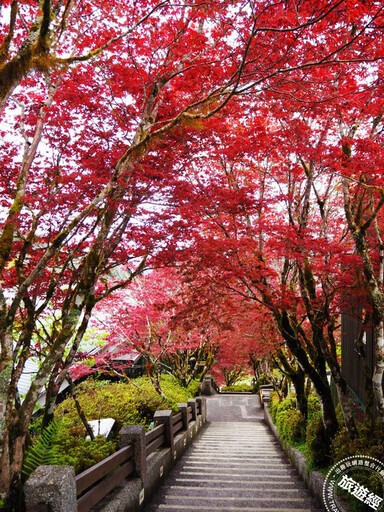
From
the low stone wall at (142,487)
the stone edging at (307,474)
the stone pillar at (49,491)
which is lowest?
the stone edging at (307,474)

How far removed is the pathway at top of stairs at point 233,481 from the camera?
603 centimetres

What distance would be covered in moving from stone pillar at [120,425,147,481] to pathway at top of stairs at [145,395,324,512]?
0.60 metres

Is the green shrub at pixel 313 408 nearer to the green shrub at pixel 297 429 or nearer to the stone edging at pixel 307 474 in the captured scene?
the green shrub at pixel 297 429

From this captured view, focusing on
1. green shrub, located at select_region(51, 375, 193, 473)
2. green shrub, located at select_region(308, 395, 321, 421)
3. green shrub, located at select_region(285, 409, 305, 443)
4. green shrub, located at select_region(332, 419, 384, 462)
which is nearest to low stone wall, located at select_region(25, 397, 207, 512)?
green shrub, located at select_region(51, 375, 193, 473)

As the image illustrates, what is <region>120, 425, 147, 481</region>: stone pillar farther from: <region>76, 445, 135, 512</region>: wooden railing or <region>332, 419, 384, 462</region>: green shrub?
<region>332, 419, 384, 462</region>: green shrub

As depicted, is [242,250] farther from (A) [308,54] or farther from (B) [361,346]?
(A) [308,54]

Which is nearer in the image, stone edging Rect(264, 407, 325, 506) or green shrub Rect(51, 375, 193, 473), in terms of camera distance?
green shrub Rect(51, 375, 193, 473)

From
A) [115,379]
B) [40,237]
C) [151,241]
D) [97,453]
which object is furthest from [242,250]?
[115,379]

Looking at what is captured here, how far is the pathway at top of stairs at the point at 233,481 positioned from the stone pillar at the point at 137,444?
0.60 meters

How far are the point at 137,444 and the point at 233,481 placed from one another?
270cm

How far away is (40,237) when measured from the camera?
679 centimetres

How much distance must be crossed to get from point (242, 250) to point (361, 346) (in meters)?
3.00

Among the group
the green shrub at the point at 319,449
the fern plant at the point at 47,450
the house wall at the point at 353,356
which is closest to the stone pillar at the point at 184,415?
the green shrub at the point at 319,449

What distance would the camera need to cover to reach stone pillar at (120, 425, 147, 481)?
5.88 meters
